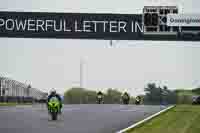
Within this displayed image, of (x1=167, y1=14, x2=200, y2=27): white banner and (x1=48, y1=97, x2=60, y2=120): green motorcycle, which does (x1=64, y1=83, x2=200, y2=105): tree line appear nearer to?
(x1=167, y1=14, x2=200, y2=27): white banner

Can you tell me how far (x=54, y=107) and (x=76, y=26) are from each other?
2103 cm

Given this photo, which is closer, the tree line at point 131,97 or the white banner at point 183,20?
the white banner at point 183,20

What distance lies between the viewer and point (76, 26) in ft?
155

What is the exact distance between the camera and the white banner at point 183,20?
1847 inches

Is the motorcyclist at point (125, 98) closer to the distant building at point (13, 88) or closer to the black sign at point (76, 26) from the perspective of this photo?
the black sign at point (76, 26)

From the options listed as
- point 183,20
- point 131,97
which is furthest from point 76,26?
point 131,97

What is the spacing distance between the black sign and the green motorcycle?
19.9 meters

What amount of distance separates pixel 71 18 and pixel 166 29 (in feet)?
20.5

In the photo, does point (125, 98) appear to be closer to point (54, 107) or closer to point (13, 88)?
point (13, 88)

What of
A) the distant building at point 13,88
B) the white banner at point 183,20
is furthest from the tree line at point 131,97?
the white banner at point 183,20

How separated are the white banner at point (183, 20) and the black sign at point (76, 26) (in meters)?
0.91

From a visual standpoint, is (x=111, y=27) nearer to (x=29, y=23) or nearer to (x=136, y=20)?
(x=136, y=20)

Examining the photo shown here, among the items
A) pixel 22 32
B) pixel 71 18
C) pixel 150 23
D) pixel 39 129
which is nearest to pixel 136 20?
pixel 150 23

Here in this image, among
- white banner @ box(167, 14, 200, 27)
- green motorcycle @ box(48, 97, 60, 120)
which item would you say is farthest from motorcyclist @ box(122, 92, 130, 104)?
green motorcycle @ box(48, 97, 60, 120)
